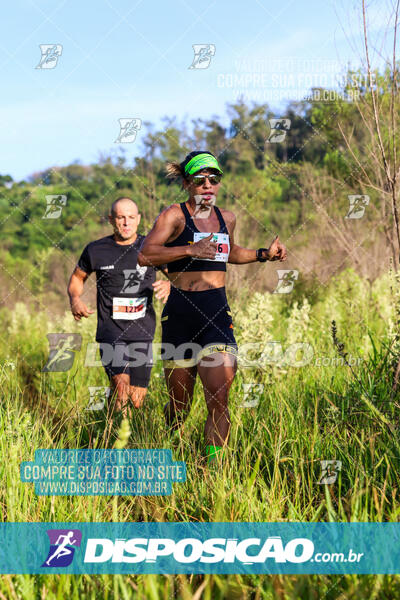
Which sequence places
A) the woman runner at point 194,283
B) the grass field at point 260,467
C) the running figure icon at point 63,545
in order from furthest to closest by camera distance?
the woman runner at point 194,283
the running figure icon at point 63,545
the grass field at point 260,467

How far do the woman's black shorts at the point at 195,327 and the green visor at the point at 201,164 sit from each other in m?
0.81

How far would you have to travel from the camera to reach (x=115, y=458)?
3.39 m

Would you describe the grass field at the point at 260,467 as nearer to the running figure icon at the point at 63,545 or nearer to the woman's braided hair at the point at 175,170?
the running figure icon at the point at 63,545

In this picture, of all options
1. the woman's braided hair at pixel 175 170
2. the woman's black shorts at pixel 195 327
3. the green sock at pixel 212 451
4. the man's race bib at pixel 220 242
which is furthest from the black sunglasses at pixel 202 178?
the green sock at pixel 212 451

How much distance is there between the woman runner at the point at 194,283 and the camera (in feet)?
12.0

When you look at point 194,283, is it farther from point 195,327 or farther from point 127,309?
point 127,309

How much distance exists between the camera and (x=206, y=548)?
2.53 m

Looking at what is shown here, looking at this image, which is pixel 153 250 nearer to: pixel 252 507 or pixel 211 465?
pixel 211 465

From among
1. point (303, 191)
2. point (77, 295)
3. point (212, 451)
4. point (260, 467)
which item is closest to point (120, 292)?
point (77, 295)

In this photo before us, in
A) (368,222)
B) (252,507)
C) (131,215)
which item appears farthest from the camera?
(368,222)

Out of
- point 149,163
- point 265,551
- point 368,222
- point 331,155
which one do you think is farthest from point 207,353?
point 331,155

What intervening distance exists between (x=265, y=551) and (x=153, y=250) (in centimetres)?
196

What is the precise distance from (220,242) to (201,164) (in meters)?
0.53

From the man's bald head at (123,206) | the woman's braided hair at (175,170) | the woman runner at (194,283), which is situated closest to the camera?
the woman runner at (194,283)
